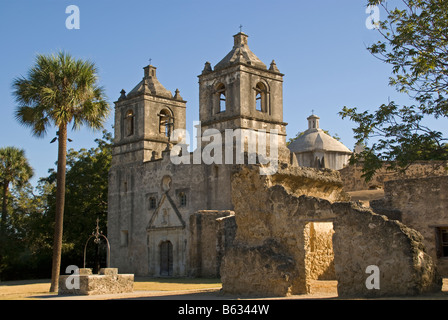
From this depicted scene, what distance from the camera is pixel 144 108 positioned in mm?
35969

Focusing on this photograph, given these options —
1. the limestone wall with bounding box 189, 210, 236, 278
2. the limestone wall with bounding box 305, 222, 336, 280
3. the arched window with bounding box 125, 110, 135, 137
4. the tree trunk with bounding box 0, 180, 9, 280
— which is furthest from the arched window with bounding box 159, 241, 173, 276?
the limestone wall with bounding box 305, 222, 336, 280

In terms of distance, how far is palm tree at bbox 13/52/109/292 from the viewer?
1986 centimetres

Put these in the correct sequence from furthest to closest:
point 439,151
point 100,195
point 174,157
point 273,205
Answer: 1. point 100,195
2. point 174,157
3. point 273,205
4. point 439,151

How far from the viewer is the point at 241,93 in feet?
102

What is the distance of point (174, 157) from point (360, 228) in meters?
21.2

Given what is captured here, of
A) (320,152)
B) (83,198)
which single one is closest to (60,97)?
(83,198)

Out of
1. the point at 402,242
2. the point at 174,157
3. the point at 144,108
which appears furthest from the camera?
the point at 144,108

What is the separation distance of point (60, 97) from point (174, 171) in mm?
13060

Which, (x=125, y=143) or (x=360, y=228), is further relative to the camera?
(x=125, y=143)

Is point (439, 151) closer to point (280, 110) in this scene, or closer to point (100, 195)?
point (280, 110)

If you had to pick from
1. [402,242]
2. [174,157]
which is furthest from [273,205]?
[174,157]

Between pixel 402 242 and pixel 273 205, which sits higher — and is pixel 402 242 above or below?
below

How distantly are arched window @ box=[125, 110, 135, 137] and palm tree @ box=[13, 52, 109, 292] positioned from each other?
16.3 m

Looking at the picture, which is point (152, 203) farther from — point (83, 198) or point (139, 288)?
point (139, 288)
